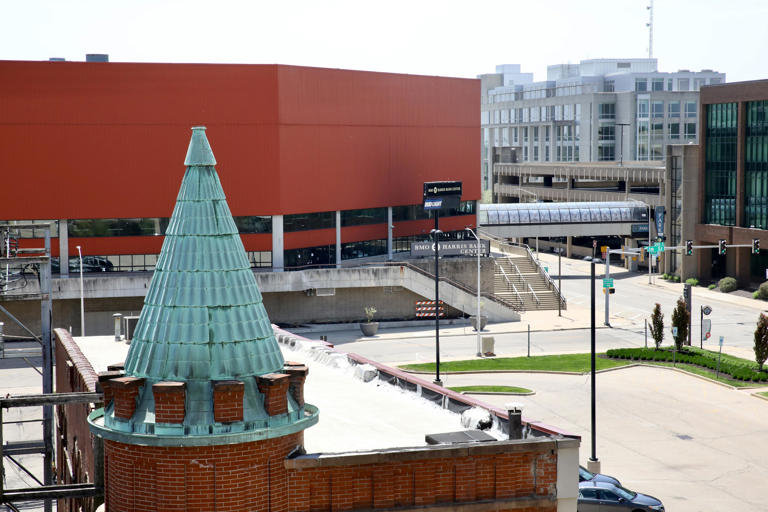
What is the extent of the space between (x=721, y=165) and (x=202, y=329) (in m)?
84.3

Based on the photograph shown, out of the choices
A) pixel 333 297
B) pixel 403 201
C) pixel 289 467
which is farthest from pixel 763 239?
pixel 289 467

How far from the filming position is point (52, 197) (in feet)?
218

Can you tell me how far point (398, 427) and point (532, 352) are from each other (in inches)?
1643

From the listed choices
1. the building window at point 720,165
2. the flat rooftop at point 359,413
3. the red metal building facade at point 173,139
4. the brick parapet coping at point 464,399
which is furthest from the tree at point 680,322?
the building window at point 720,165

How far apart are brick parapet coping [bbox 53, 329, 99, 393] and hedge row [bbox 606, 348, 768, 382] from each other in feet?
109

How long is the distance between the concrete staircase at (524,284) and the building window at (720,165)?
19475 mm

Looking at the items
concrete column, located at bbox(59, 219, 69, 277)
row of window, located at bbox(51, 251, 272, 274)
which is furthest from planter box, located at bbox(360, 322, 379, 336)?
concrete column, located at bbox(59, 219, 69, 277)

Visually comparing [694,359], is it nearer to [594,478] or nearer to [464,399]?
[594,478]

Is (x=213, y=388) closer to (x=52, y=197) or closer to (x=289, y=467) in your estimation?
(x=289, y=467)

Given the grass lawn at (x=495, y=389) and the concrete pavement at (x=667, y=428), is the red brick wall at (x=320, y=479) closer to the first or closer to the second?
the concrete pavement at (x=667, y=428)

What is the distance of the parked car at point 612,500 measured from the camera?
3322 centimetres

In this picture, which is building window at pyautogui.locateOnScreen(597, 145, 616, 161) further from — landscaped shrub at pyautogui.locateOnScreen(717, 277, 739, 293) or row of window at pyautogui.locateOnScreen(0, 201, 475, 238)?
row of window at pyautogui.locateOnScreen(0, 201, 475, 238)

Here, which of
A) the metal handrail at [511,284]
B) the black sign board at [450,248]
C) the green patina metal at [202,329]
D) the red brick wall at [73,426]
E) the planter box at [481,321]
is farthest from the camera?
the metal handrail at [511,284]

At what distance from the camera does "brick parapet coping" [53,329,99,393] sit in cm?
2641
